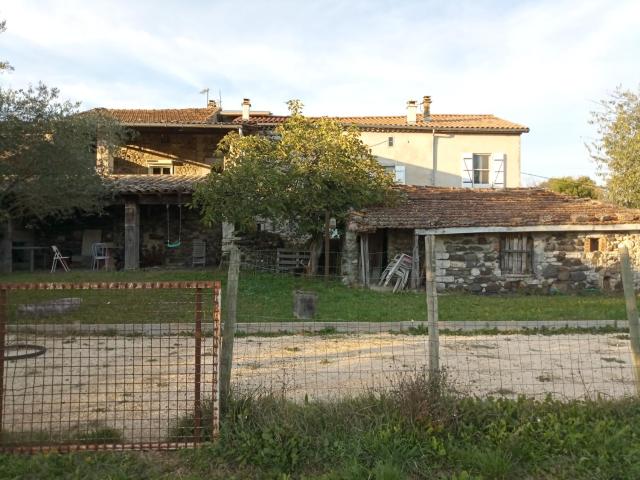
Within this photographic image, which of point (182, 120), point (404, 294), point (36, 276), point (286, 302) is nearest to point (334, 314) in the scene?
point (286, 302)

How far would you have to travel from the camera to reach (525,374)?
5918 millimetres

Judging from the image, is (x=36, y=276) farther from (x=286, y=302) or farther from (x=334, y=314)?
(x=334, y=314)

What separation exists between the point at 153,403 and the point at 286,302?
23.0 ft

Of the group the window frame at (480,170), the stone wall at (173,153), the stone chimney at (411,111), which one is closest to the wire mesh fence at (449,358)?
the stone wall at (173,153)

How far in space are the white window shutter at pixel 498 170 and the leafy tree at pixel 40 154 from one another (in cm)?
1643

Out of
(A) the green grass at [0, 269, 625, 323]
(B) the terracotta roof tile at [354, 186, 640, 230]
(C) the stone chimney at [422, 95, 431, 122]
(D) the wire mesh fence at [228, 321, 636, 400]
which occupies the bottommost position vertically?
(D) the wire mesh fence at [228, 321, 636, 400]

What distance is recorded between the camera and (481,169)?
23125 millimetres

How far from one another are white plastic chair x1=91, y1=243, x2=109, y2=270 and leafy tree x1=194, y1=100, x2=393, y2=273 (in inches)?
214

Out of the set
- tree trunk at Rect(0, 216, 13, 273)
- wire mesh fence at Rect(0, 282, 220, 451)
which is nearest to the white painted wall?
tree trunk at Rect(0, 216, 13, 273)

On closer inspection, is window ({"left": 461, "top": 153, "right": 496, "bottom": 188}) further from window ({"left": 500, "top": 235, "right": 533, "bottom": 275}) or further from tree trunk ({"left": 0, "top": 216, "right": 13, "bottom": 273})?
tree trunk ({"left": 0, "top": 216, "right": 13, "bottom": 273})

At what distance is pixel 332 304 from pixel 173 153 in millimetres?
12308

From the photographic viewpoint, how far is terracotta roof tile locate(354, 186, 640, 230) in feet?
48.9

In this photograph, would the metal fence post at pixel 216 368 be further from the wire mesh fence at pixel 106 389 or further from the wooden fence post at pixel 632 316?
the wooden fence post at pixel 632 316

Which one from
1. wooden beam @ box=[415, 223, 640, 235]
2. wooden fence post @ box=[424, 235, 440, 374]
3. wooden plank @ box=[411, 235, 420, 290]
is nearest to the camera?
wooden fence post @ box=[424, 235, 440, 374]
